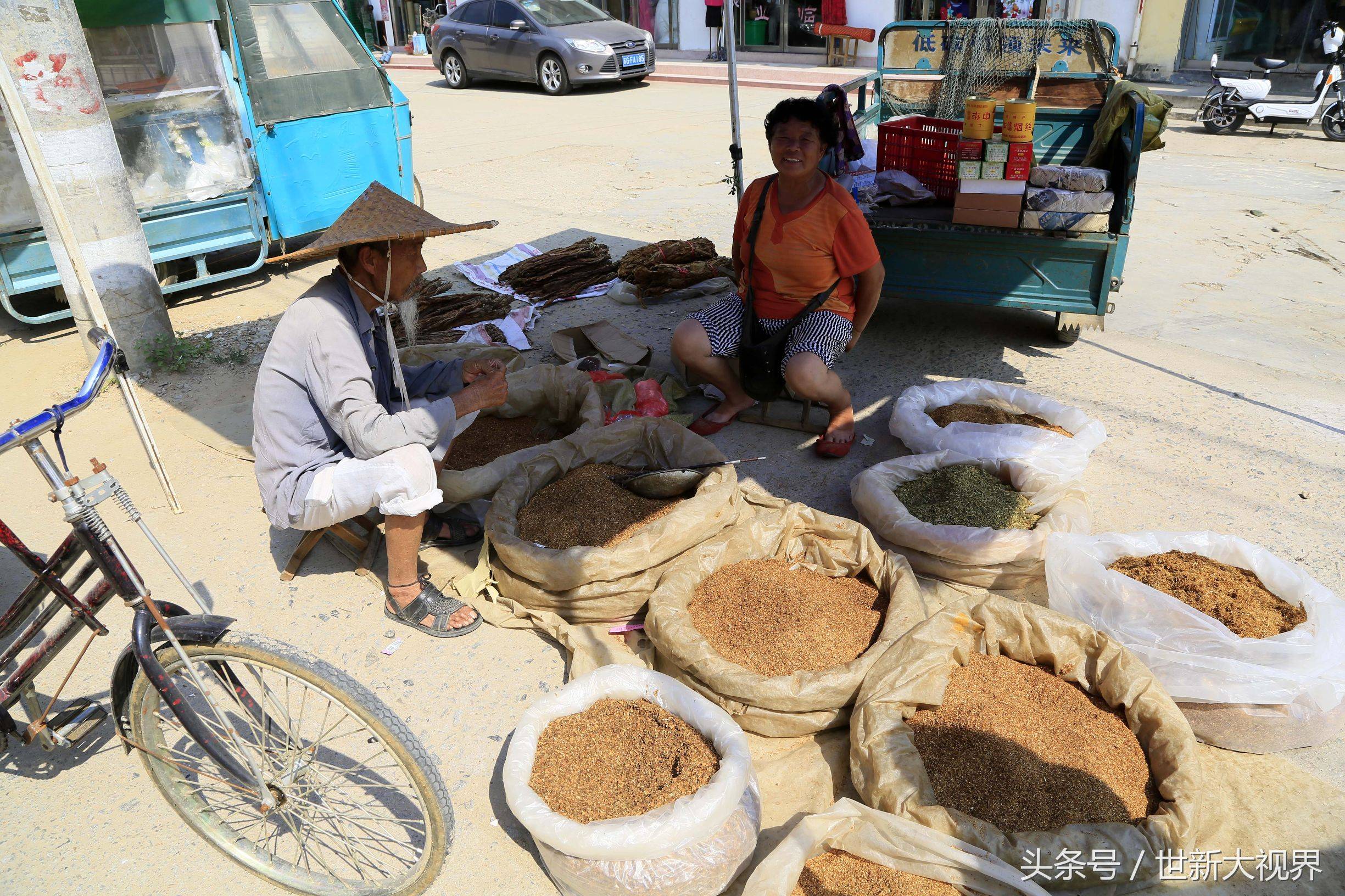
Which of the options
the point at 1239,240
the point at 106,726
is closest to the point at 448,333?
the point at 106,726

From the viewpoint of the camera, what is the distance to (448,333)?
15.7ft

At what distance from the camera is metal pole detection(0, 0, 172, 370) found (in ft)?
13.1

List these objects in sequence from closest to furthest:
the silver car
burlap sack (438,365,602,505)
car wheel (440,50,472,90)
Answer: burlap sack (438,365,602,505)
the silver car
car wheel (440,50,472,90)

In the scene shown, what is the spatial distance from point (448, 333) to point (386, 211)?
7.56 ft

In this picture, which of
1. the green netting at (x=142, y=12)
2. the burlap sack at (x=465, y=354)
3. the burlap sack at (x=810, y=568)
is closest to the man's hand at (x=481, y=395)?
the burlap sack at (x=810, y=568)

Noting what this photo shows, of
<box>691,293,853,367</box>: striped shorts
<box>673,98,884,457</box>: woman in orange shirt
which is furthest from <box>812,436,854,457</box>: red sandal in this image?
<box>691,293,853,367</box>: striped shorts

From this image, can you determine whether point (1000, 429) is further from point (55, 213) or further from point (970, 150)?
point (55, 213)

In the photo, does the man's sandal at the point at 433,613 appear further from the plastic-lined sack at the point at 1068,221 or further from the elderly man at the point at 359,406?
the plastic-lined sack at the point at 1068,221

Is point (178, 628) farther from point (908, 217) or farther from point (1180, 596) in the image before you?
point (908, 217)

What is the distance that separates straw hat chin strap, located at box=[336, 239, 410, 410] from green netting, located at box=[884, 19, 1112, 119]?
3920mm

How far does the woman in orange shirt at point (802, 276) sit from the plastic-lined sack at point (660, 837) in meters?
1.88

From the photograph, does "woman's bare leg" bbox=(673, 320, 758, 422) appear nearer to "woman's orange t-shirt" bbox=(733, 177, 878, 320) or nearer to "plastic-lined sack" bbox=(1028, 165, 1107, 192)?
"woman's orange t-shirt" bbox=(733, 177, 878, 320)

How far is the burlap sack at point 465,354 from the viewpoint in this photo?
4125mm

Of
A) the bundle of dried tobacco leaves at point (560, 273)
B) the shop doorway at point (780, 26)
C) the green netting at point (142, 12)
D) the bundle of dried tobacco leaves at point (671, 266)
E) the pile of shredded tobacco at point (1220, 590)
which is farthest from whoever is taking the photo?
the shop doorway at point (780, 26)
